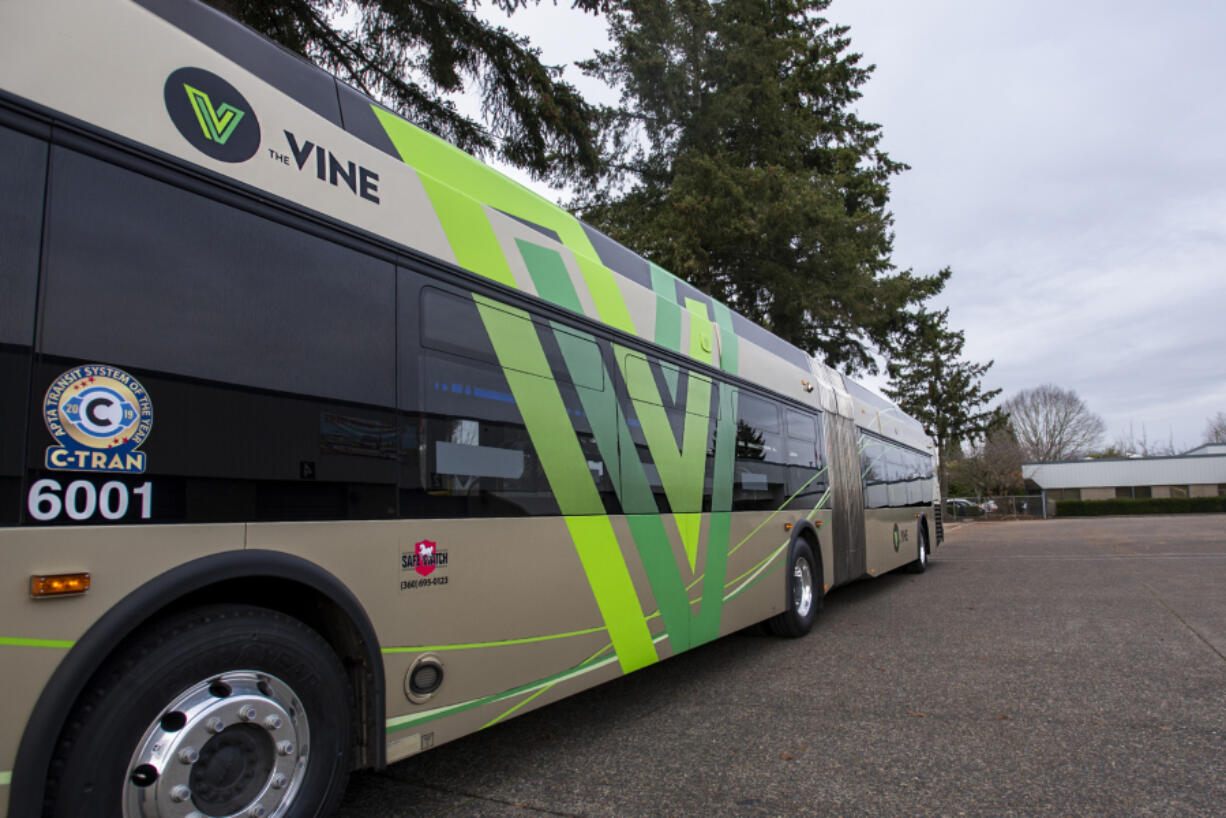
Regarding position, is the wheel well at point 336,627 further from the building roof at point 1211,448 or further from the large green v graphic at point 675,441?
the building roof at point 1211,448

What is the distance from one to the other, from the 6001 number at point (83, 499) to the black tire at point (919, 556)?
1303cm

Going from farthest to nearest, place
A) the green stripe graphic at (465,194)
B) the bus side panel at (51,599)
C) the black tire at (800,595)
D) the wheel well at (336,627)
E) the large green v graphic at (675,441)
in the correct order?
1. the black tire at (800,595)
2. the large green v graphic at (675,441)
3. the green stripe graphic at (465,194)
4. the wheel well at (336,627)
5. the bus side panel at (51,599)

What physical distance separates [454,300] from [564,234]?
1.33 metres

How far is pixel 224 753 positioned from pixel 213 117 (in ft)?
6.88

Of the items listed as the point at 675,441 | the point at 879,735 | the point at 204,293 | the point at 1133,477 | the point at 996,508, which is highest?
the point at 204,293

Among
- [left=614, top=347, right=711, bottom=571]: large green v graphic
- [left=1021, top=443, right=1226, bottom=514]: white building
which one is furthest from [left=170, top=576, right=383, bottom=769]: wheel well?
[left=1021, top=443, right=1226, bottom=514]: white building

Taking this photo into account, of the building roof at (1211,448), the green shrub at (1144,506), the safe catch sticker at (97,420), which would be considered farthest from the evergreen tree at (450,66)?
the building roof at (1211,448)

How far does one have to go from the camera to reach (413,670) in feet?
9.86

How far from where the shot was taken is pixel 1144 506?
49.1 m

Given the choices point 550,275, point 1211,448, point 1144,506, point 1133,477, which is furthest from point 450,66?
point 1211,448

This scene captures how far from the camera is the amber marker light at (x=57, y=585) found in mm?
1905

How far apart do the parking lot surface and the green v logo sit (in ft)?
9.26

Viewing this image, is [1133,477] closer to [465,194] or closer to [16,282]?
[465,194]

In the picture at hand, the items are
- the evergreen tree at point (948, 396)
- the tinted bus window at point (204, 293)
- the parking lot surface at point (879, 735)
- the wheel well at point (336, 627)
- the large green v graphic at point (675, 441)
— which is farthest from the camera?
the evergreen tree at point (948, 396)
